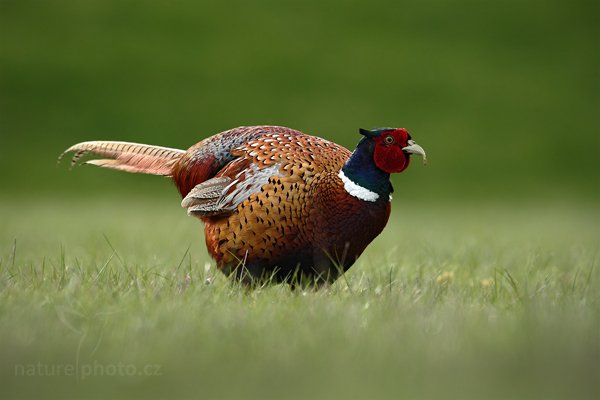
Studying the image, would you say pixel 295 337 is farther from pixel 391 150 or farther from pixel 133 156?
pixel 133 156

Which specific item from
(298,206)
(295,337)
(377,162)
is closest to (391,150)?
(377,162)

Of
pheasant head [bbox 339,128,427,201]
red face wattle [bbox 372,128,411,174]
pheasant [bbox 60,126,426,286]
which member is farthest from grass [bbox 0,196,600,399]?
red face wattle [bbox 372,128,411,174]

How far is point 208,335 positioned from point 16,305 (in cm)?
79

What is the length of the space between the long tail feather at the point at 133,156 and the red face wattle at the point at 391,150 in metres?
1.22

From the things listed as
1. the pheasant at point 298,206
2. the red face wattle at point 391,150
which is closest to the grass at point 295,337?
the pheasant at point 298,206

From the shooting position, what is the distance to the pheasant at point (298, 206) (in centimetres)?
369

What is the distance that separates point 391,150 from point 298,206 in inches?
20.3

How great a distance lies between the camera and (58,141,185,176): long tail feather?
174 inches

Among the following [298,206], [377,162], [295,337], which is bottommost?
[295,337]

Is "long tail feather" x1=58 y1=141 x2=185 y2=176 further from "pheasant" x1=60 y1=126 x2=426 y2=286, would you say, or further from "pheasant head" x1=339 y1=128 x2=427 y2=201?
"pheasant head" x1=339 y1=128 x2=427 y2=201

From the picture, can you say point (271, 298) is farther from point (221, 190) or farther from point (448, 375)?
point (448, 375)

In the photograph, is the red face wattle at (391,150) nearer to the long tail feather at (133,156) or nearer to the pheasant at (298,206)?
the pheasant at (298,206)

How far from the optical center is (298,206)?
367 centimetres

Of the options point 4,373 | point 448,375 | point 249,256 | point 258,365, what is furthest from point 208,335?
point 249,256
